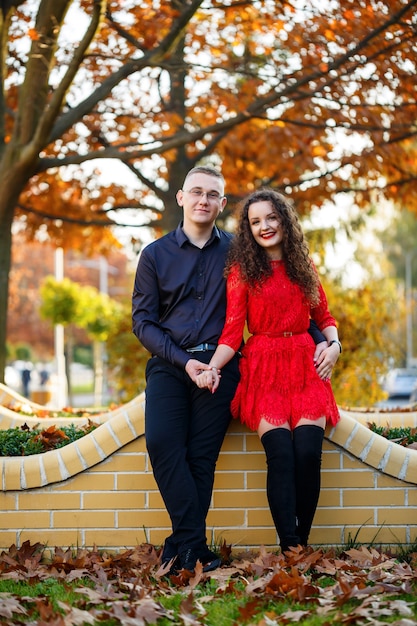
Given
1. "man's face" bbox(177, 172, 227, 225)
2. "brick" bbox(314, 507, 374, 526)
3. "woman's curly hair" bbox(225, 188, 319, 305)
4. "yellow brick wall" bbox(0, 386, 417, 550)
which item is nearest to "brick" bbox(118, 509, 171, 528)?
"yellow brick wall" bbox(0, 386, 417, 550)

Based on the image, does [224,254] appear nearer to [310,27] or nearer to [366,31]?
[366,31]

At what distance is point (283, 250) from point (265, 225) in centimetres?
18

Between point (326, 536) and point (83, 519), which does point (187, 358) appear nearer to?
point (83, 519)

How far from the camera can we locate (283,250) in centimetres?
464

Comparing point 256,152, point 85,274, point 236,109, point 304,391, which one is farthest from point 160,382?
point 85,274

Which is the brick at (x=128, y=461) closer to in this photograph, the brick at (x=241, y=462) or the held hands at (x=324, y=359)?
the brick at (x=241, y=462)

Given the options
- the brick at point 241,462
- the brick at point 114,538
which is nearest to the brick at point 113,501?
the brick at point 114,538

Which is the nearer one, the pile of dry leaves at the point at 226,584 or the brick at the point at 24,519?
the pile of dry leaves at the point at 226,584

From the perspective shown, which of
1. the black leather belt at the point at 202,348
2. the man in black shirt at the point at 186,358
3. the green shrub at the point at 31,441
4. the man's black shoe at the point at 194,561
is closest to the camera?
the man's black shoe at the point at 194,561

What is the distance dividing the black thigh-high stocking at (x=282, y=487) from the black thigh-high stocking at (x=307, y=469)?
0.13ft

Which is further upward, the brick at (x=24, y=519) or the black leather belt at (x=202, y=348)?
the black leather belt at (x=202, y=348)

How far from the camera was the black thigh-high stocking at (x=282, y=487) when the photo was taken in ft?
13.9

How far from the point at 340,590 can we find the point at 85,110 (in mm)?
5174

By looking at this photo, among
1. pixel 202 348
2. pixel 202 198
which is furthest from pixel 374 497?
pixel 202 198
